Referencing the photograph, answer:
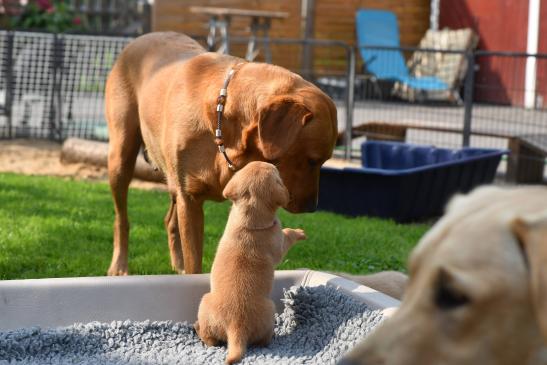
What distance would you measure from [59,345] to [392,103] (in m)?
9.31

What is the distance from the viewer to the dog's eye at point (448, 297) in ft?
7.07

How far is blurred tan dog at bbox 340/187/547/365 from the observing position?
6.99 feet

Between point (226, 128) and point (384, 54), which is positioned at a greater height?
point (384, 54)

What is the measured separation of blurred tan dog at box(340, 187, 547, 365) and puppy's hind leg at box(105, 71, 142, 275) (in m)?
3.78

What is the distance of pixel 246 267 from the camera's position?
4.13 m

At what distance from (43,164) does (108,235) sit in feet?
10.8

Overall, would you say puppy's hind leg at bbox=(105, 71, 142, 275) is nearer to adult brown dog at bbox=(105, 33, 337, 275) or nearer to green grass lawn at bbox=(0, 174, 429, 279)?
green grass lawn at bbox=(0, 174, 429, 279)

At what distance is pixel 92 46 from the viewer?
1080 cm

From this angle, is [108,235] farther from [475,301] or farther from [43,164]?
[475,301]

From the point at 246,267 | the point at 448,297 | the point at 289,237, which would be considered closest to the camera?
the point at 448,297

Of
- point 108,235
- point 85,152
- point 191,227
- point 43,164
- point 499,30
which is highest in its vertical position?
point 499,30

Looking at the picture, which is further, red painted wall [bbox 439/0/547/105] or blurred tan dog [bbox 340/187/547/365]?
red painted wall [bbox 439/0/547/105]

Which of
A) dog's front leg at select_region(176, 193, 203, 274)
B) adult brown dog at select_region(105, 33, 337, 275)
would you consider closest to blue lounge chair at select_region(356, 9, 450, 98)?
adult brown dog at select_region(105, 33, 337, 275)

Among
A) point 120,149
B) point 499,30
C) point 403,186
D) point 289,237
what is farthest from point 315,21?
point 289,237
